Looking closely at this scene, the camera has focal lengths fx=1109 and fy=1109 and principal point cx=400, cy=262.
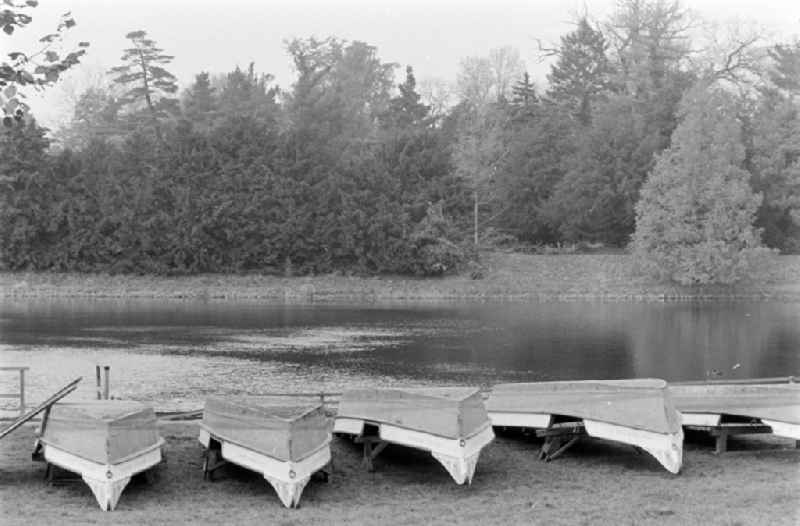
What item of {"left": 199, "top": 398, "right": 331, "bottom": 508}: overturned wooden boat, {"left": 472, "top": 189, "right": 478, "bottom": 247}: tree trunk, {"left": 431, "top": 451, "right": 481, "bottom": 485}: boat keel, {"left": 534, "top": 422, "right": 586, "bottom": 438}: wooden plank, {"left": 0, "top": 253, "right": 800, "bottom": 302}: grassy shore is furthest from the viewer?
{"left": 472, "top": 189, "right": 478, "bottom": 247}: tree trunk

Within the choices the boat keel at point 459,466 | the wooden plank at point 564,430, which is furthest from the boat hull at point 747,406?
the boat keel at point 459,466

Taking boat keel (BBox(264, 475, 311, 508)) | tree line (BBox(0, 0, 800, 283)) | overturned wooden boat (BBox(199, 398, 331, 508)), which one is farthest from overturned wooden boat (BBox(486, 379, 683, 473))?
tree line (BBox(0, 0, 800, 283))

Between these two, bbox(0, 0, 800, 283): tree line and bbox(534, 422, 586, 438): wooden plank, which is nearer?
bbox(534, 422, 586, 438): wooden plank

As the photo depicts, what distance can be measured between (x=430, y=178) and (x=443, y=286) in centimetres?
1127

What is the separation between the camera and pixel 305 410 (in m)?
17.2

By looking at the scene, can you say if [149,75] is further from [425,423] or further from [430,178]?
[425,423]

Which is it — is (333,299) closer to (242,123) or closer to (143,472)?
(242,123)

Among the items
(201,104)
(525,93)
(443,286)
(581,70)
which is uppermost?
(581,70)

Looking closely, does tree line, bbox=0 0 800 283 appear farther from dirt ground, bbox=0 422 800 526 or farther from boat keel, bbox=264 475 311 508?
boat keel, bbox=264 475 311 508

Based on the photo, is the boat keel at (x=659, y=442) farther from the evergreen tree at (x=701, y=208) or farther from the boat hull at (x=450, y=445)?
the evergreen tree at (x=701, y=208)

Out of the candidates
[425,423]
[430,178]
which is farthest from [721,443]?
[430,178]

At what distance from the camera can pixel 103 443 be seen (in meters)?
15.8

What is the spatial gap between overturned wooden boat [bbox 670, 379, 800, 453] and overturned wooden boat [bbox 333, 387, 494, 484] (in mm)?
4103

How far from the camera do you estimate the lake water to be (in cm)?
3300
